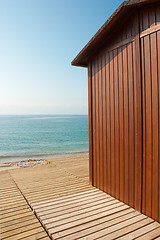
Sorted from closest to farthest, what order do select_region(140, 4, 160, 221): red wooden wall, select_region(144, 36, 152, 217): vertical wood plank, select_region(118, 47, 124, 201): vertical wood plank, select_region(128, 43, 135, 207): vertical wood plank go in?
select_region(140, 4, 160, 221): red wooden wall < select_region(144, 36, 152, 217): vertical wood plank < select_region(128, 43, 135, 207): vertical wood plank < select_region(118, 47, 124, 201): vertical wood plank

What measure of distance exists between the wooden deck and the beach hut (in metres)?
0.32

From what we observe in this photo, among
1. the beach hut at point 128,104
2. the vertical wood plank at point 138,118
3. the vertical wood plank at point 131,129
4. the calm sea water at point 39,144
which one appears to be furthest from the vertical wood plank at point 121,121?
the calm sea water at point 39,144

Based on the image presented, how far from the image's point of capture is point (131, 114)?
344 cm

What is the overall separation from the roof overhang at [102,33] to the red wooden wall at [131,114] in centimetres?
20

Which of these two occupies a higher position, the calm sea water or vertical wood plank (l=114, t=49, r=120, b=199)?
vertical wood plank (l=114, t=49, r=120, b=199)

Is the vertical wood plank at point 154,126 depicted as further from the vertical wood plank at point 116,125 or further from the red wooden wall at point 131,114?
the vertical wood plank at point 116,125

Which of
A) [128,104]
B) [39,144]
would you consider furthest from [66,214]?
[39,144]

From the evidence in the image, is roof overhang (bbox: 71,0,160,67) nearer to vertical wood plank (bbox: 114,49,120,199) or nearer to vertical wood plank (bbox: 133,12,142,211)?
vertical wood plank (bbox: 133,12,142,211)

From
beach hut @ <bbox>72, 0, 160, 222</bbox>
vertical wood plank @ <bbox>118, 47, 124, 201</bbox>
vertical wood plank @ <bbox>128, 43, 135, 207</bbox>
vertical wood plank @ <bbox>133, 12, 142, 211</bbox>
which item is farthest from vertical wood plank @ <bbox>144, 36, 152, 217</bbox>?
vertical wood plank @ <bbox>118, 47, 124, 201</bbox>

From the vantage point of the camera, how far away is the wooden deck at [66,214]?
2682mm

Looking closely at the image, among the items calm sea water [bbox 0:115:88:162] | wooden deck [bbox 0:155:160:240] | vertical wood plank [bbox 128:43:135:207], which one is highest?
vertical wood plank [bbox 128:43:135:207]

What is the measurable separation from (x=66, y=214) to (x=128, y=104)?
236cm

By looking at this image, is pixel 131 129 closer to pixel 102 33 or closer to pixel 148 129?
pixel 148 129

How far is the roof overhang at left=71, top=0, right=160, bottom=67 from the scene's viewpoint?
3.26m
